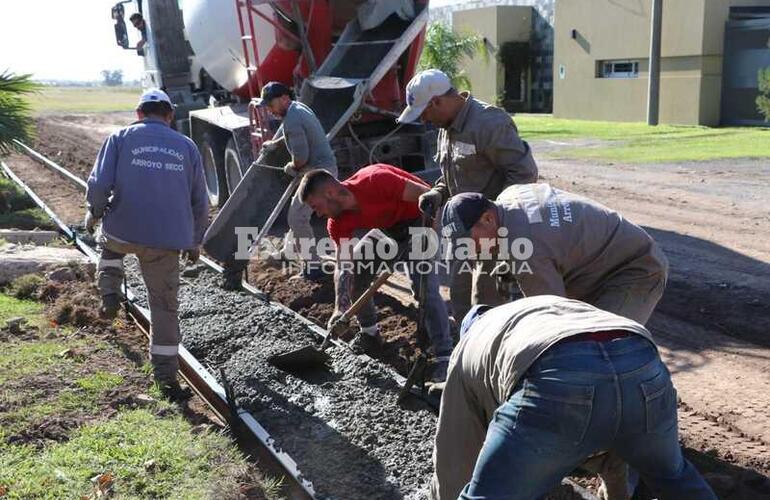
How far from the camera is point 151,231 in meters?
5.19

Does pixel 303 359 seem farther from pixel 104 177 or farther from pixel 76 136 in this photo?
pixel 76 136

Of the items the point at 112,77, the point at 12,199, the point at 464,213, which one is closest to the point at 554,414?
the point at 464,213

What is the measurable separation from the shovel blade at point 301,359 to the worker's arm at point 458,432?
3.07 meters

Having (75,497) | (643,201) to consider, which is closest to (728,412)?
(75,497)

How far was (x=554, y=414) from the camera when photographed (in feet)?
7.77

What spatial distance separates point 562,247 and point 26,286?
234 inches

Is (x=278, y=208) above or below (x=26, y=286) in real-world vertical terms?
above

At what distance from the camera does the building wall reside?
3462 centimetres

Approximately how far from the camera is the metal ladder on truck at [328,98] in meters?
8.62

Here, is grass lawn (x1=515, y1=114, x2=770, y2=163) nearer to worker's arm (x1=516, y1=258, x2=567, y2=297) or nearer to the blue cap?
worker's arm (x1=516, y1=258, x2=567, y2=297)

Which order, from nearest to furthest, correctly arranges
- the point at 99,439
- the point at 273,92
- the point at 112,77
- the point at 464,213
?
1. the point at 464,213
2. the point at 99,439
3. the point at 273,92
4. the point at 112,77

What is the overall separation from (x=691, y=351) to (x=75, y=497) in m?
4.29

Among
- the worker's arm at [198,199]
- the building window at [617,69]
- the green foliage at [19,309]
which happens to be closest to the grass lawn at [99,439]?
the green foliage at [19,309]

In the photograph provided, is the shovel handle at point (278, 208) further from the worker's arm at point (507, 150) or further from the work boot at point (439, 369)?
the worker's arm at point (507, 150)
